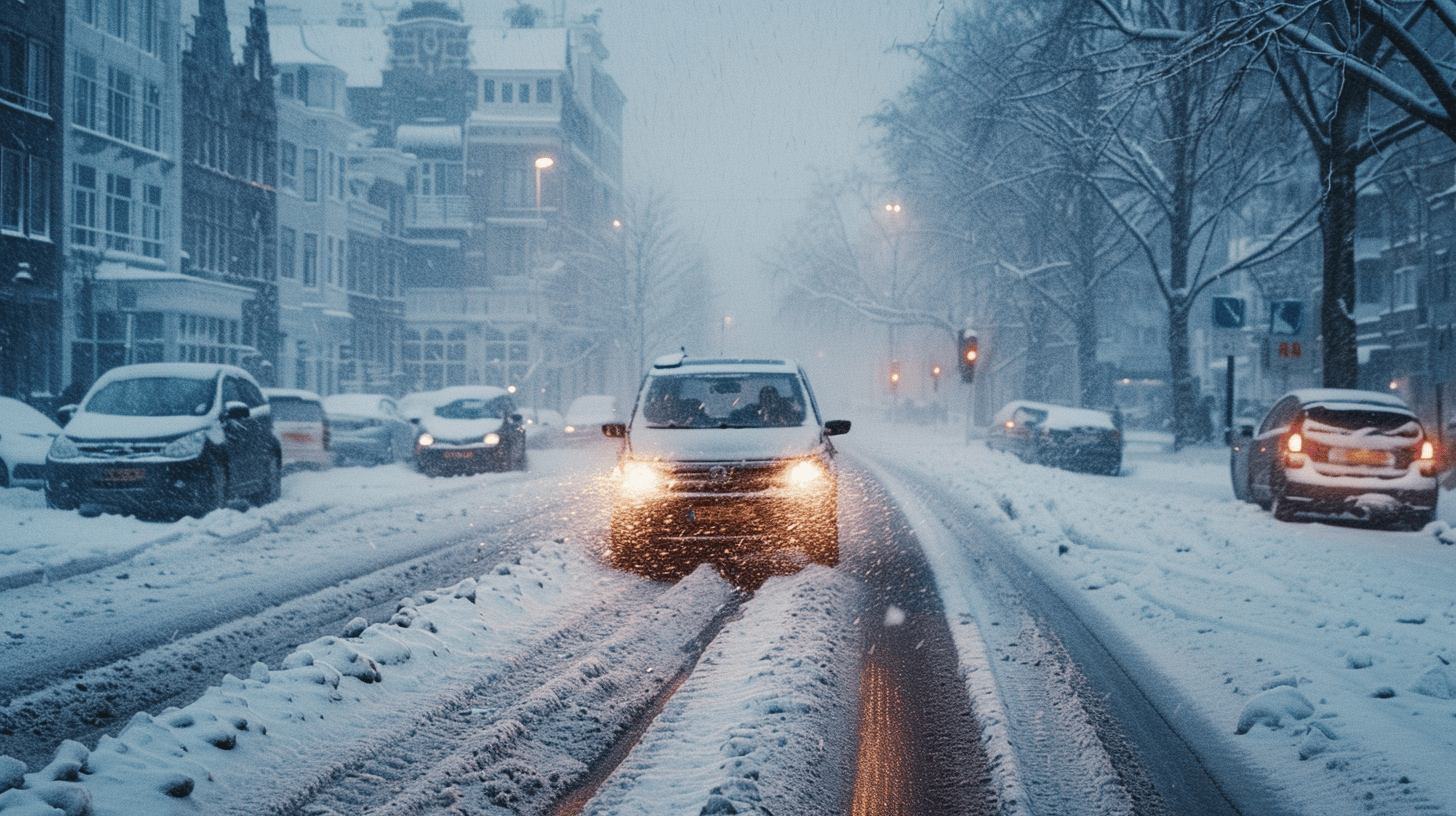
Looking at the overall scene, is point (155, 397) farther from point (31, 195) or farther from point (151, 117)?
point (151, 117)

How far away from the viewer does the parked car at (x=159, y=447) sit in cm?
1360

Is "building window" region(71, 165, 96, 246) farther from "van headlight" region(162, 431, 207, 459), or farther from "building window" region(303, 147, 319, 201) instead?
"van headlight" region(162, 431, 207, 459)

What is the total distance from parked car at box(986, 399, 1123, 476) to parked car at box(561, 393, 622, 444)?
15346 mm

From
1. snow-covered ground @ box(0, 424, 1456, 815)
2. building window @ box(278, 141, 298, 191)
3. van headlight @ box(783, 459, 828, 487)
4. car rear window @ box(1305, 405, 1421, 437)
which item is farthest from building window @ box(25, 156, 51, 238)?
car rear window @ box(1305, 405, 1421, 437)

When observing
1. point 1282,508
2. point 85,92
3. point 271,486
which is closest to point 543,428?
point 85,92

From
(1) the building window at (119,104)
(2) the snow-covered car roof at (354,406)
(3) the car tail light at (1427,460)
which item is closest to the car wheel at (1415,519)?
(3) the car tail light at (1427,460)

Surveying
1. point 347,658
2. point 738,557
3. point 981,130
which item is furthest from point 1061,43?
point 347,658

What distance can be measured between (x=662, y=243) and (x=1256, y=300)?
101 feet

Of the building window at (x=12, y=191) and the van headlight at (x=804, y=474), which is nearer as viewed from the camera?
the van headlight at (x=804, y=474)

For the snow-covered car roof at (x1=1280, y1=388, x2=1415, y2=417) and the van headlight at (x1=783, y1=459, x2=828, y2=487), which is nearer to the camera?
the van headlight at (x1=783, y1=459, x2=828, y2=487)

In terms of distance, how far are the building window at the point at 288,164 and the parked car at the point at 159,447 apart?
2986 cm

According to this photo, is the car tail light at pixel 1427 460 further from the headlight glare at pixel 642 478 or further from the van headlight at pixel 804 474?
the headlight glare at pixel 642 478

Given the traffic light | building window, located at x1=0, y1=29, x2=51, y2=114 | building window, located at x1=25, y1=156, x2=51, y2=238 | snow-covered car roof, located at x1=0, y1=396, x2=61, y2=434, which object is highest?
building window, located at x1=0, y1=29, x2=51, y2=114

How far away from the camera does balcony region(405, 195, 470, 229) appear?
201 feet
